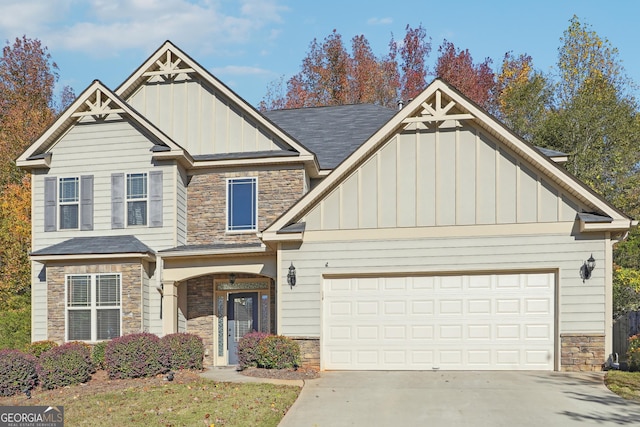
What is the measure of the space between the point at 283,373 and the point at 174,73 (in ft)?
31.8

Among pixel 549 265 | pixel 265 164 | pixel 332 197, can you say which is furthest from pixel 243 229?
pixel 549 265

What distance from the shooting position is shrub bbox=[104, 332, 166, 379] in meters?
14.6

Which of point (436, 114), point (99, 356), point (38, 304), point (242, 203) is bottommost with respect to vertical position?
point (99, 356)

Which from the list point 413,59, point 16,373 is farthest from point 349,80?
point 16,373

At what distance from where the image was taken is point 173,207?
17.7 meters

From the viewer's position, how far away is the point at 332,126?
848 inches

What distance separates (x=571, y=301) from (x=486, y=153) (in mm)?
3794

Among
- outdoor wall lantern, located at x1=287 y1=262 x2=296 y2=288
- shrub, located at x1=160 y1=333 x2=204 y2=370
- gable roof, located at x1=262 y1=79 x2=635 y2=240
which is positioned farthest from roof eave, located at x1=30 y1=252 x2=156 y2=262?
outdoor wall lantern, located at x1=287 y1=262 x2=296 y2=288

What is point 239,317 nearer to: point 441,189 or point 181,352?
point 181,352

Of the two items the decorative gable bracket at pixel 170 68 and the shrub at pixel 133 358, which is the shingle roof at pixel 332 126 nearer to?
the decorative gable bracket at pixel 170 68

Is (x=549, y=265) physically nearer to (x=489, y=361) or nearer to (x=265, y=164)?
(x=489, y=361)

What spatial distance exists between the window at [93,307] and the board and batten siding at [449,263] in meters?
4.76

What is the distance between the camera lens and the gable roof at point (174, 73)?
18.4m

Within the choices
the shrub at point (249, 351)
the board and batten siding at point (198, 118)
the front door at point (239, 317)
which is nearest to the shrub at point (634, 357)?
the shrub at point (249, 351)
